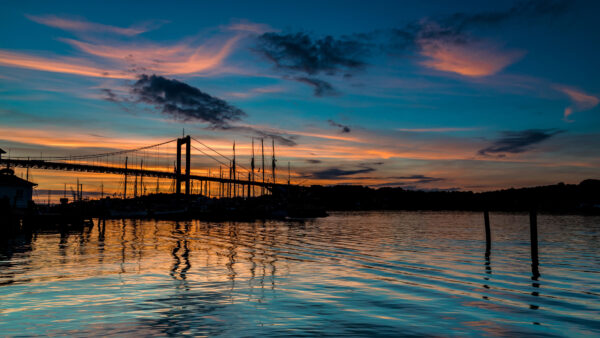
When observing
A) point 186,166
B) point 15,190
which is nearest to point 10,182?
point 15,190

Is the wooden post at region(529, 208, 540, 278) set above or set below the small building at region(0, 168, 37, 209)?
below

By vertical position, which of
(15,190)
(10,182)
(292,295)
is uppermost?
(10,182)

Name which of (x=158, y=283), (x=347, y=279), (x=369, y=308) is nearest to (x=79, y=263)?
(x=158, y=283)

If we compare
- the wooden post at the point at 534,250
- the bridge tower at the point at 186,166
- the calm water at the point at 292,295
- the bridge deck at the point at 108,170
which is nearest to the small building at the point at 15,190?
the calm water at the point at 292,295

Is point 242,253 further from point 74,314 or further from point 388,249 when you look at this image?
point 74,314

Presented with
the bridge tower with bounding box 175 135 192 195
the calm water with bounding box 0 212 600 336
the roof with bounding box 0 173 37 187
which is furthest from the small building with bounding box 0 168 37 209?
the bridge tower with bounding box 175 135 192 195

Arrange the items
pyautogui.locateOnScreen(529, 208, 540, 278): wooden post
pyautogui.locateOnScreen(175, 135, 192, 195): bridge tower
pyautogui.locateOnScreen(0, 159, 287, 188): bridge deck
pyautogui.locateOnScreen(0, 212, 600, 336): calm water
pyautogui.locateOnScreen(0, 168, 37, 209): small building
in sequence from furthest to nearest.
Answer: pyautogui.locateOnScreen(0, 159, 287, 188): bridge deck → pyautogui.locateOnScreen(175, 135, 192, 195): bridge tower → pyautogui.locateOnScreen(0, 168, 37, 209): small building → pyautogui.locateOnScreen(529, 208, 540, 278): wooden post → pyautogui.locateOnScreen(0, 212, 600, 336): calm water

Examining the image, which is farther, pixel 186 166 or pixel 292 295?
pixel 186 166

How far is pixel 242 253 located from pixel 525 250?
68.0 feet

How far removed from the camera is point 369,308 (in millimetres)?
12727

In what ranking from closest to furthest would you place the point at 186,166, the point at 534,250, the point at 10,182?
the point at 534,250 → the point at 10,182 → the point at 186,166

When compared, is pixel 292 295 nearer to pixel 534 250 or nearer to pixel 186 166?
pixel 534 250

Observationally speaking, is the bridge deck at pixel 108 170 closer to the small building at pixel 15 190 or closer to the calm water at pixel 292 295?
the small building at pixel 15 190

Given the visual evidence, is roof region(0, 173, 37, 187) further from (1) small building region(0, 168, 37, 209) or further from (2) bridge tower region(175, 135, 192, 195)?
(2) bridge tower region(175, 135, 192, 195)
